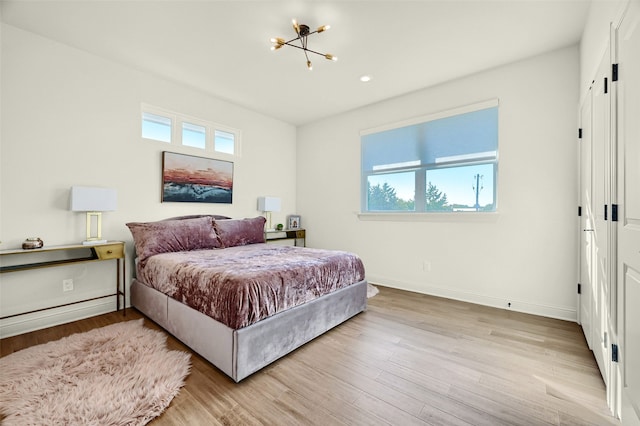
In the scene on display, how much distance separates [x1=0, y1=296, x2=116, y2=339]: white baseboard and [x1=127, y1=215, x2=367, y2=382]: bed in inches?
14.4

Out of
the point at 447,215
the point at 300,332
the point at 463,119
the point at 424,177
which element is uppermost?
the point at 463,119

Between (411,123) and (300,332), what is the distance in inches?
124

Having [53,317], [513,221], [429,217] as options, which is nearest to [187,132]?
[53,317]

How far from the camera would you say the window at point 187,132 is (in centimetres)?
348

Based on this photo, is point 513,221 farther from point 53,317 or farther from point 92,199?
point 53,317

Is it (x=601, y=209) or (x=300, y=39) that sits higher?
(x=300, y=39)

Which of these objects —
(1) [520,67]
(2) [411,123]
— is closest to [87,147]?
(2) [411,123]

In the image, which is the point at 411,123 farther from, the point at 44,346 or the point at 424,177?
the point at 44,346

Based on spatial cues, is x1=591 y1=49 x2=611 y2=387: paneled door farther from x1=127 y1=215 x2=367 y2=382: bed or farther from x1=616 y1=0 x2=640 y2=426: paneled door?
x1=127 y1=215 x2=367 y2=382: bed

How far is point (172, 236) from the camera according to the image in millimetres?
3131

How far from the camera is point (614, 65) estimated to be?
1.49 meters

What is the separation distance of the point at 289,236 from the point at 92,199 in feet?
9.35

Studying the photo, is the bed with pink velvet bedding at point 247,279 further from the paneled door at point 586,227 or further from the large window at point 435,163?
the paneled door at point 586,227

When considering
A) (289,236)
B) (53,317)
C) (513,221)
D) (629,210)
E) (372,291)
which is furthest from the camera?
(289,236)
